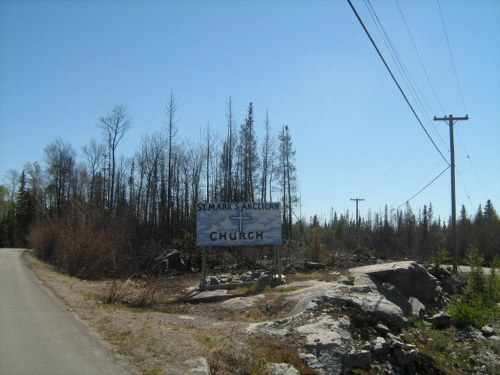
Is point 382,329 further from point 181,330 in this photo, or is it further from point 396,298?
point 181,330

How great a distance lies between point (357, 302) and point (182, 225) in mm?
31366

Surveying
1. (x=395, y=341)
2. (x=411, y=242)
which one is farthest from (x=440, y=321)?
(x=411, y=242)

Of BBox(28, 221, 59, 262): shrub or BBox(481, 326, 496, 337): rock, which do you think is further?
BBox(28, 221, 59, 262): shrub

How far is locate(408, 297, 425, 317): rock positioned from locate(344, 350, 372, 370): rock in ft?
25.6

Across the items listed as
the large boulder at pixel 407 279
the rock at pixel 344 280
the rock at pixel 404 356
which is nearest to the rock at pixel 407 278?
the large boulder at pixel 407 279

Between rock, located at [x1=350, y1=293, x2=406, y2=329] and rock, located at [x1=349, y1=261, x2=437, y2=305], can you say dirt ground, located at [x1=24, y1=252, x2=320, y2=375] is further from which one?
rock, located at [x1=349, y1=261, x2=437, y2=305]

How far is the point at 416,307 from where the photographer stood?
17.3 metres

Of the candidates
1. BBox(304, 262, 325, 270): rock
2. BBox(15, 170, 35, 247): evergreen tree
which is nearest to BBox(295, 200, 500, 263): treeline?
BBox(304, 262, 325, 270): rock

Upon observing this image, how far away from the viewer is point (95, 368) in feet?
22.4

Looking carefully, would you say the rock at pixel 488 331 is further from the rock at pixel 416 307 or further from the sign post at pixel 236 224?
the sign post at pixel 236 224

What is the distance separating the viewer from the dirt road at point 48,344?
269 inches

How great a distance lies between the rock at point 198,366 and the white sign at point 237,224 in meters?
9.88

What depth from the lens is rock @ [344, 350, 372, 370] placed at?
30.0 ft

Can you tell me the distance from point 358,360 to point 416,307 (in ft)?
30.1
